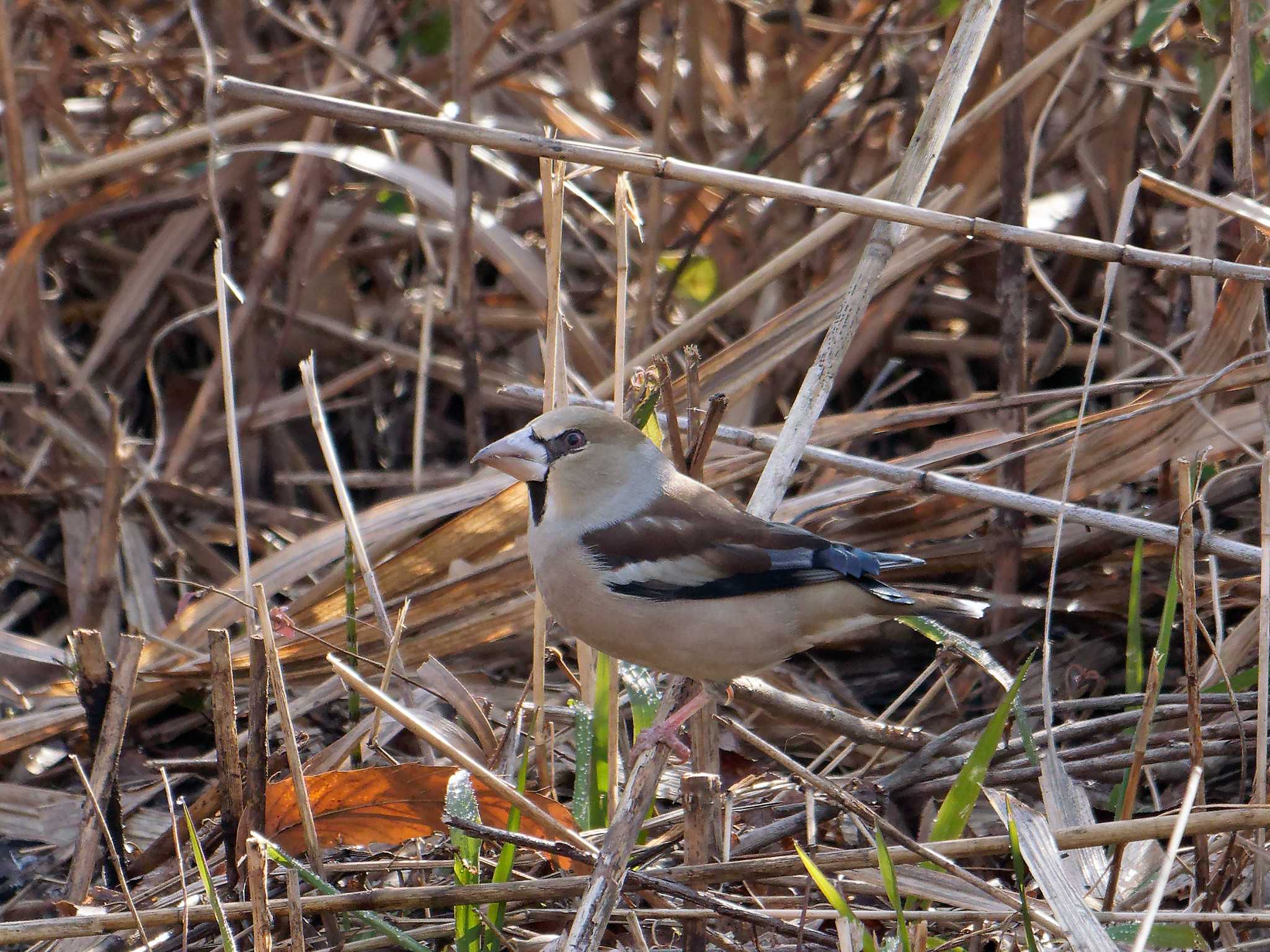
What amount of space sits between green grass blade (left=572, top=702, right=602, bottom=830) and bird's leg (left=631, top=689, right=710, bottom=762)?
139mm

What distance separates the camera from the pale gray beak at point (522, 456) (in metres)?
3.39

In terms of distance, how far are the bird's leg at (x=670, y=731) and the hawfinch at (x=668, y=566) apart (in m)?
0.09

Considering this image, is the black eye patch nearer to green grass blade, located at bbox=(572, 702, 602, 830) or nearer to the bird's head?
the bird's head

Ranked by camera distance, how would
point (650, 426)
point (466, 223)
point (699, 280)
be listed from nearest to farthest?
point (650, 426) → point (466, 223) → point (699, 280)

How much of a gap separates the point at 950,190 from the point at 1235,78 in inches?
32.2

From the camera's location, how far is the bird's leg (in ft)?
9.58

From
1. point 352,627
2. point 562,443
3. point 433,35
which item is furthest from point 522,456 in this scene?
point 433,35

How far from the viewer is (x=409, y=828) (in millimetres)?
3031

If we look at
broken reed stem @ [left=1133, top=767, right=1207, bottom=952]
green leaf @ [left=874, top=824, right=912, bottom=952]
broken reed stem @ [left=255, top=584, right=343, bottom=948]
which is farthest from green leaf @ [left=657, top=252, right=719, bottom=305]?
broken reed stem @ [left=1133, top=767, right=1207, bottom=952]

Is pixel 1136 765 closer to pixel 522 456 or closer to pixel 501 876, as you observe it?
pixel 501 876

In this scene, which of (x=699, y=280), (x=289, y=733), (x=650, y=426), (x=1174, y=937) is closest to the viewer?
(x=1174, y=937)

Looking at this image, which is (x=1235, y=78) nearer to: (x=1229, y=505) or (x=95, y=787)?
(x=1229, y=505)

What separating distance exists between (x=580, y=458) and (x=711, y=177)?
82cm

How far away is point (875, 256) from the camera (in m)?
3.29
